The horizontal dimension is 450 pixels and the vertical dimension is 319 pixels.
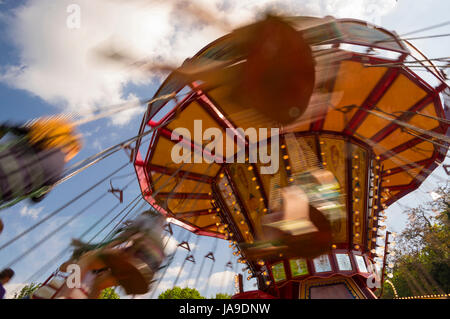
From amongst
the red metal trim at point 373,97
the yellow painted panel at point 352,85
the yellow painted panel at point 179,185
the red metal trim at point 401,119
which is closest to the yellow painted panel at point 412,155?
the red metal trim at point 401,119

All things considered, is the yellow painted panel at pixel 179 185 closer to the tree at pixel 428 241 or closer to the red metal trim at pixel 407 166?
the red metal trim at pixel 407 166

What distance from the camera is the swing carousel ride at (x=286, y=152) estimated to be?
2561 mm

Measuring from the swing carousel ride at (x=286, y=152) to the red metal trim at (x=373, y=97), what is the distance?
21 millimetres

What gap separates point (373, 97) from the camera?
208 inches

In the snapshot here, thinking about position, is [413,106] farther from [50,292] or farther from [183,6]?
[50,292]

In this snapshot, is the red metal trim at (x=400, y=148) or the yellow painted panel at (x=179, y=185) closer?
the red metal trim at (x=400, y=148)

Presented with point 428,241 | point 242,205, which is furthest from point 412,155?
point 428,241

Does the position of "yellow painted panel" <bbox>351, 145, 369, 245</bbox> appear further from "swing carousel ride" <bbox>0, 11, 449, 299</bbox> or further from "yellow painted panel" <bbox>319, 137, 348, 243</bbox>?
"yellow painted panel" <bbox>319, 137, 348, 243</bbox>

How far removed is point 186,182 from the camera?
24.4ft

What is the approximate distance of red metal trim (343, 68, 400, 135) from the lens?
4.90 m

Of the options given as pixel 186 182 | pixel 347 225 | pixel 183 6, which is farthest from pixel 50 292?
pixel 347 225

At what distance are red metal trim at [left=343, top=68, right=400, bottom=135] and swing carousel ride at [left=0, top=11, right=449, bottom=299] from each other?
0.02m

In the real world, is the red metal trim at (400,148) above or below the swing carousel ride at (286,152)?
above

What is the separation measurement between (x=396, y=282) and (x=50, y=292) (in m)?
30.2
